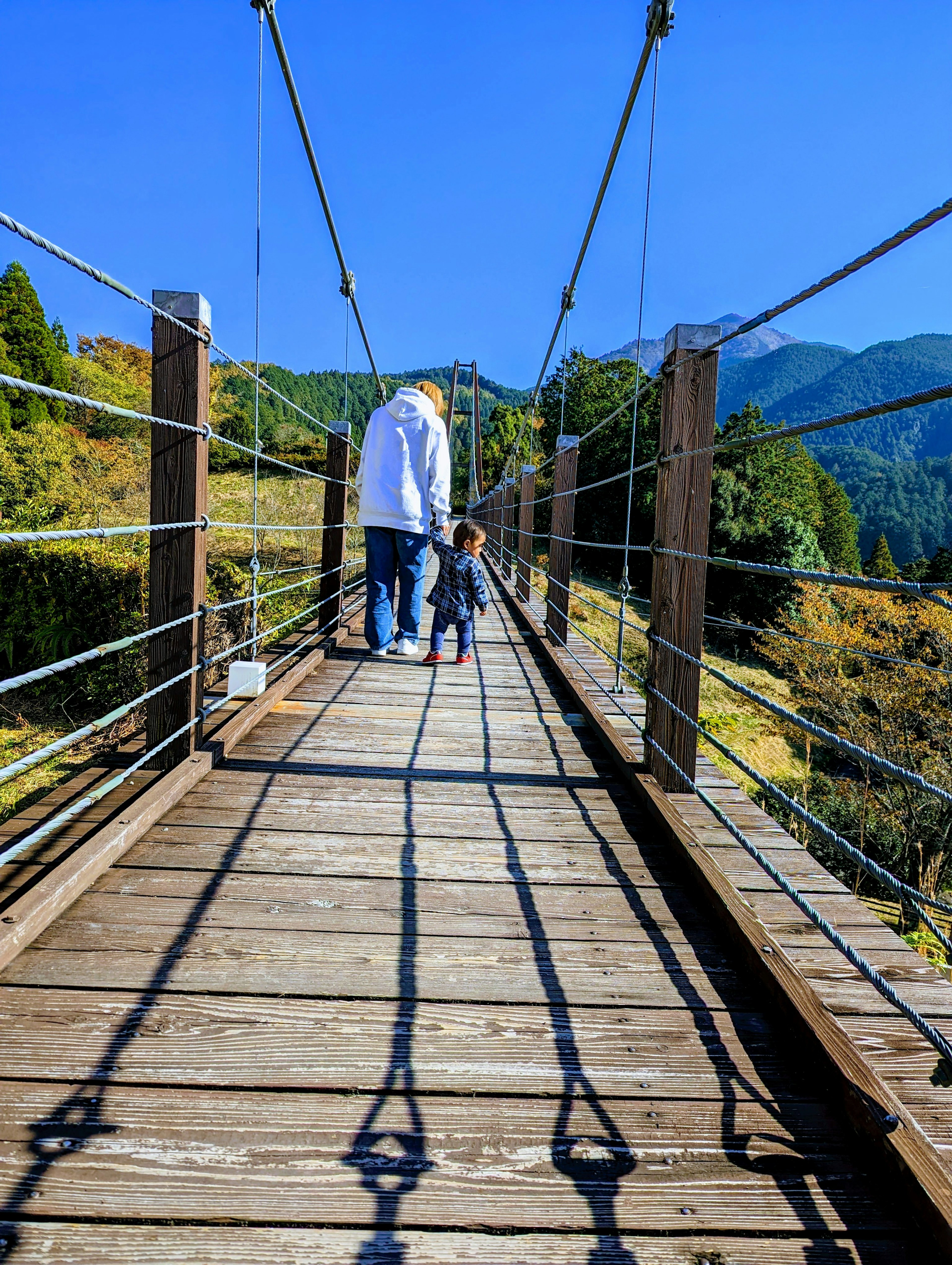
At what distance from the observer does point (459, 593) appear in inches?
125

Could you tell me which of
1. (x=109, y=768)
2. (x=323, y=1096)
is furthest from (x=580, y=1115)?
(x=109, y=768)

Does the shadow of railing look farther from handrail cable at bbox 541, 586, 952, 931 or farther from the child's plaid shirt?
the child's plaid shirt

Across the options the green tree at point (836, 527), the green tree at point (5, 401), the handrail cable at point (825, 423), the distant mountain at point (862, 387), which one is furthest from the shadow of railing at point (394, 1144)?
the distant mountain at point (862, 387)

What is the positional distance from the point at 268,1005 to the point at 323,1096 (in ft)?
0.56

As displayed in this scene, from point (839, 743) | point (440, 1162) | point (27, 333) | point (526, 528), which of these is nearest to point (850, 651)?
point (839, 743)

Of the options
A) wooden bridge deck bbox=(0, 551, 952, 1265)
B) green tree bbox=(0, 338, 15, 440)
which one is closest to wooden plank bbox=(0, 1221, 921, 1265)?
wooden bridge deck bbox=(0, 551, 952, 1265)

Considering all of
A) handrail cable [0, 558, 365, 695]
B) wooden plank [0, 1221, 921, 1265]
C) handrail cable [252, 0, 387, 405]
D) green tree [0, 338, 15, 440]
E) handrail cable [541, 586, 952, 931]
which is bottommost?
wooden plank [0, 1221, 921, 1265]

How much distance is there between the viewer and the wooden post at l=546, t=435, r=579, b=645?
3.50m

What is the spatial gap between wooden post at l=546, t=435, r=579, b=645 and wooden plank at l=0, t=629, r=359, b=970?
1.84 metres

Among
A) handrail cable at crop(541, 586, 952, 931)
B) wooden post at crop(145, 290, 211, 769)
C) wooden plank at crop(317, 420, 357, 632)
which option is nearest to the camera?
handrail cable at crop(541, 586, 952, 931)

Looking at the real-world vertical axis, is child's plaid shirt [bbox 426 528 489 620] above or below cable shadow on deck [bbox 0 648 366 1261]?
above

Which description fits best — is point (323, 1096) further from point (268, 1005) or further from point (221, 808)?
point (221, 808)

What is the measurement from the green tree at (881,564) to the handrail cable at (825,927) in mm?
21332

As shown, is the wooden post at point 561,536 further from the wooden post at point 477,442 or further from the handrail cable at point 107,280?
the wooden post at point 477,442
